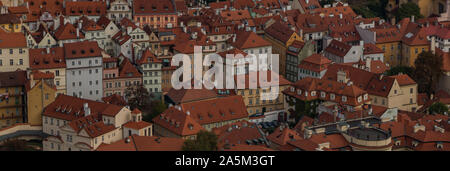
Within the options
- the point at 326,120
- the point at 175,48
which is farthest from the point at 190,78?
the point at 326,120

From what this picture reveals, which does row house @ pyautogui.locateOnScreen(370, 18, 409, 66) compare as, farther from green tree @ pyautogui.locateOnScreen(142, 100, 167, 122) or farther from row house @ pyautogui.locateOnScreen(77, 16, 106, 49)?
green tree @ pyautogui.locateOnScreen(142, 100, 167, 122)

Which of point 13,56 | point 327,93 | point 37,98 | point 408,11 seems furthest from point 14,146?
point 408,11

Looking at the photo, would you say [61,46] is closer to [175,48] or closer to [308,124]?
[175,48]

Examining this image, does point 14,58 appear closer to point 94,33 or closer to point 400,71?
point 94,33

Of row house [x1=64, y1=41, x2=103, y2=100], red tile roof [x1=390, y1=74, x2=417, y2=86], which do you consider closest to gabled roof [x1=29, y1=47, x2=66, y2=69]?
row house [x1=64, y1=41, x2=103, y2=100]

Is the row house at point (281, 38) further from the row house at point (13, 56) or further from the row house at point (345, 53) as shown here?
the row house at point (13, 56)

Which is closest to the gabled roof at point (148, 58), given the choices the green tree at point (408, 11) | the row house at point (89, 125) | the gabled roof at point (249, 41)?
the row house at point (89, 125)

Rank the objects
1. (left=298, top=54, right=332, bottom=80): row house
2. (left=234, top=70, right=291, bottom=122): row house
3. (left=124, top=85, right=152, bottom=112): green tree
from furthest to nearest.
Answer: (left=298, top=54, right=332, bottom=80): row house
(left=234, top=70, right=291, bottom=122): row house
(left=124, top=85, right=152, bottom=112): green tree
